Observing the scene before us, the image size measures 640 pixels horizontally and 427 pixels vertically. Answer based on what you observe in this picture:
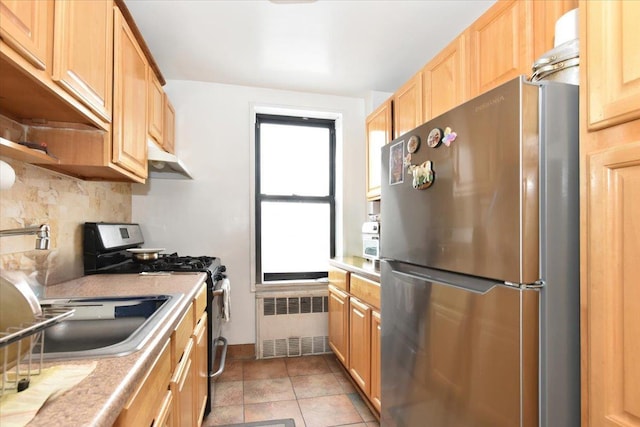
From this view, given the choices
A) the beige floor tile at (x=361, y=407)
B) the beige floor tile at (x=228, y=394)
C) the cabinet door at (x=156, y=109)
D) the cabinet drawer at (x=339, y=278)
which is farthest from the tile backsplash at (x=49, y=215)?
the beige floor tile at (x=361, y=407)

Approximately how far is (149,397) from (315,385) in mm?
1820

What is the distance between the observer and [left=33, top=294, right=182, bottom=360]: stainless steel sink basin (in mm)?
976

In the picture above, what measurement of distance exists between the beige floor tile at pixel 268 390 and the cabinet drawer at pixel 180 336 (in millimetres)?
1039

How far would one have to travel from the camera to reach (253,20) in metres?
1.99

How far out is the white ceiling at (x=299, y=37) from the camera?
1.87 meters

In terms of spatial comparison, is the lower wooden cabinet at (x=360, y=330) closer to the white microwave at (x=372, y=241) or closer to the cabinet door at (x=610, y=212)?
the white microwave at (x=372, y=241)

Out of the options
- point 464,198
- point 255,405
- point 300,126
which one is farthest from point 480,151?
point 300,126

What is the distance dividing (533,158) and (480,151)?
0.17m

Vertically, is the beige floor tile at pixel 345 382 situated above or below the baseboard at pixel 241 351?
below

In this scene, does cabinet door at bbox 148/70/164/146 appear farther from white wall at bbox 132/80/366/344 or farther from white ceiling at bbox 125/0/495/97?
white wall at bbox 132/80/366/344

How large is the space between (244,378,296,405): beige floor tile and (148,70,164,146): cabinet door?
190cm

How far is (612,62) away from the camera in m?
0.82

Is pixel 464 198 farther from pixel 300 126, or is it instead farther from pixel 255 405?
pixel 300 126

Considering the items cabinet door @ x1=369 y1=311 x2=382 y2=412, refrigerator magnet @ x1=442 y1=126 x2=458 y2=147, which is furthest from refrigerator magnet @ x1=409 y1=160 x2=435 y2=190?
cabinet door @ x1=369 y1=311 x2=382 y2=412
